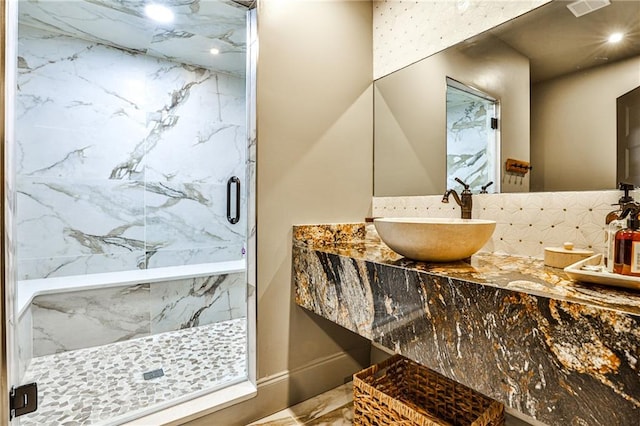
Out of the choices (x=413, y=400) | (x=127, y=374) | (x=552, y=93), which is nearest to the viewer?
(x=552, y=93)

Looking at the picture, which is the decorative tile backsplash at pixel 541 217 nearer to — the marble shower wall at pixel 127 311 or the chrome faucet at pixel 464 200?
the chrome faucet at pixel 464 200

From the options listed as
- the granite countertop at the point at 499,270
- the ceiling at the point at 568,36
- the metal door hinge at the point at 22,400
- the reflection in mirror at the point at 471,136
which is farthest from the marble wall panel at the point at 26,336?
the ceiling at the point at 568,36

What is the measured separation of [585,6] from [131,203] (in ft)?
10.8

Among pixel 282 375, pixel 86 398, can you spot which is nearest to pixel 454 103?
pixel 282 375

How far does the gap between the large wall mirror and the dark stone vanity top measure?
430mm

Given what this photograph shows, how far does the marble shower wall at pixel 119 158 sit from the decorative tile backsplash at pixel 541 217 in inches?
97.0

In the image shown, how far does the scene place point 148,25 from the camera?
243cm

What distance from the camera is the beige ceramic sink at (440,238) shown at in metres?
1.10

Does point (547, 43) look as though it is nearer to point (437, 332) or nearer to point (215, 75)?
point (437, 332)

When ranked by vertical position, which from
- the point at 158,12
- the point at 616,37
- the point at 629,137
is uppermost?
the point at 158,12

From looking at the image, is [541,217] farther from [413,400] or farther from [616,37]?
[413,400]

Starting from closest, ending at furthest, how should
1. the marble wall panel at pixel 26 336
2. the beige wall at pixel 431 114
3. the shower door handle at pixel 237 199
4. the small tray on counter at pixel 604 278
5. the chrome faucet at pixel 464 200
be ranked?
the small tray on counter at pixel 604 278 < the beige wall at pixel 431 114 < the chrome faucet at pixel 464 200 < the marble wall panel at pixel 26 336 < the shower door handle at pixel 237 199

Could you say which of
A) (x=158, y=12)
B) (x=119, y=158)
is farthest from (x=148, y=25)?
(x=119, y=158)

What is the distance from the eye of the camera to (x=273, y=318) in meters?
1.65
